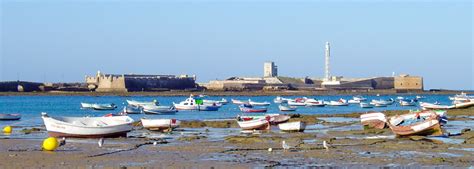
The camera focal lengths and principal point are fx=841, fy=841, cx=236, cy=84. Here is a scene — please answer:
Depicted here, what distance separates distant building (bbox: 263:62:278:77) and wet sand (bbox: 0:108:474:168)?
537 ft

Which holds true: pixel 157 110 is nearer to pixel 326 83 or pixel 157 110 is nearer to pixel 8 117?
pixel 8 117

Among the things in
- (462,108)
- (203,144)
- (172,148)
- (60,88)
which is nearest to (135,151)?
(172,148)

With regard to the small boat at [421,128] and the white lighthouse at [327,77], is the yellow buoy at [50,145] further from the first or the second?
the white lighthouse at [327,77]

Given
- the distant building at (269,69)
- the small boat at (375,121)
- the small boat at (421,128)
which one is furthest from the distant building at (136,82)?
the small boat at (421,128)

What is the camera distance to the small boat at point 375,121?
3603cm

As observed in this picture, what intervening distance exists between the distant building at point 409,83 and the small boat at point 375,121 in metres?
136

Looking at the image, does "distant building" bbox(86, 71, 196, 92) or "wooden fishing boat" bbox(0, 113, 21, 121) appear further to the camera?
"distant building" bbox(86, 71, 196, 92)

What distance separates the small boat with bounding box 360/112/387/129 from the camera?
36031mm

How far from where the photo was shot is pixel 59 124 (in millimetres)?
29641

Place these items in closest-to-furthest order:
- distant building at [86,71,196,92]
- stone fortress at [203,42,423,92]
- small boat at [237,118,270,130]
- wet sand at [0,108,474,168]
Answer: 1. wet sand at [0,108,474,168]
2. small boat at [237,118,270,130]
3. distant building at [86,71,196,92]
4. stone fortress at [203,42,423,92]

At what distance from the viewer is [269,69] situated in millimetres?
195250

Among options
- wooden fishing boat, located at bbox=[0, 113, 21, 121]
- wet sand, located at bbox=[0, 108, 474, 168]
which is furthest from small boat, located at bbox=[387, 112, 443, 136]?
wooden fishing boat, located at bbox=[0, 113, 21, 121]

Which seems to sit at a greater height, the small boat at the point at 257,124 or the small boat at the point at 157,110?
the small boat at the point at 257,124

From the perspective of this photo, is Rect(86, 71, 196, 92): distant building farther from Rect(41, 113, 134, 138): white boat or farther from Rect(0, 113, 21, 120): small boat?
Rect(41, 113, 134, 138): white boat
